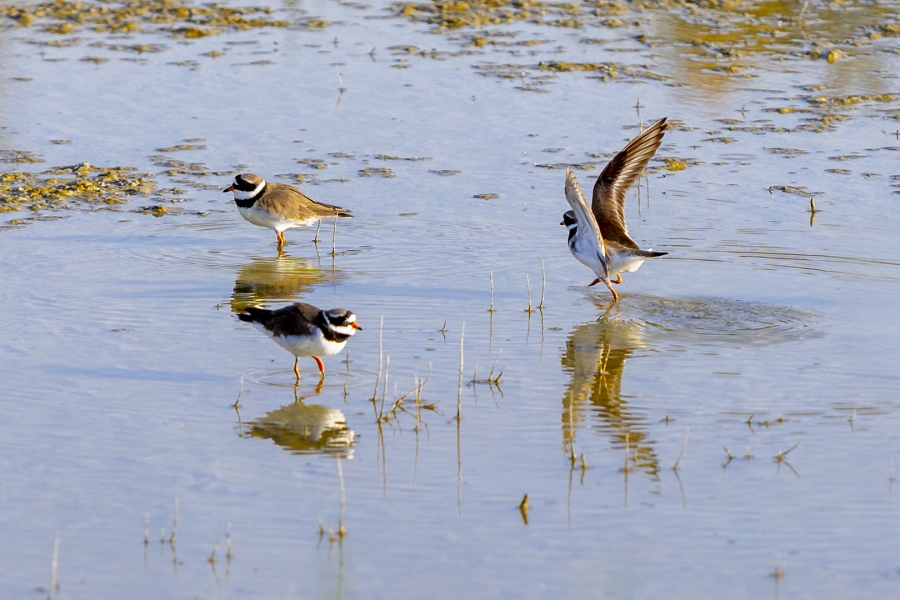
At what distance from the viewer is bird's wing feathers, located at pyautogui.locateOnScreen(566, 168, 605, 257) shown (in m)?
9.35

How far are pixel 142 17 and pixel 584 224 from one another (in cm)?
1400

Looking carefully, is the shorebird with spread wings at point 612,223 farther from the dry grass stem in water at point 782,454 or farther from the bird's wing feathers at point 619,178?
the dry grass stem in water at point 782,454

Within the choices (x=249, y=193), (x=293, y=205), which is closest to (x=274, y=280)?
(x=293, y=205)

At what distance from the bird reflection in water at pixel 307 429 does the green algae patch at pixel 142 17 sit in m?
13.9

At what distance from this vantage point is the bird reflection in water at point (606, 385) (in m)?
7.58

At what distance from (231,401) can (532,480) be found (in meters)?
2.28

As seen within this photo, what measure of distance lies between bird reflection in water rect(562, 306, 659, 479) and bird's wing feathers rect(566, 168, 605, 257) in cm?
57

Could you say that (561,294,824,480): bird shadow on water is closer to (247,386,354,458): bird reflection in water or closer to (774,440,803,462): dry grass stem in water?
(774,440,803,462): dry grass stem in water

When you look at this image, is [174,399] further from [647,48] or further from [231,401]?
[647,48]

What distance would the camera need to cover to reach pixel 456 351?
9.20 meters

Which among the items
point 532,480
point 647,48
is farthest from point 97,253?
point 647,48

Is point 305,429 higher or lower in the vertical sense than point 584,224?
lower

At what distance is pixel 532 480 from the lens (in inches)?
278

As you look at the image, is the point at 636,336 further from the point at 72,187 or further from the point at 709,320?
the point at 72,187
